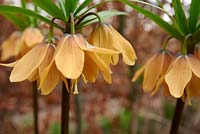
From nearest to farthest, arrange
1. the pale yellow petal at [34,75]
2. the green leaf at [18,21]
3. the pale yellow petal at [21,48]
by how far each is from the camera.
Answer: the pale yellow petal at [34,75]
the green leaf at [18,21]
the pale yellow petal at [21,48]

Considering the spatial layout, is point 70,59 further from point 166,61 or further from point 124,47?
point 166,61

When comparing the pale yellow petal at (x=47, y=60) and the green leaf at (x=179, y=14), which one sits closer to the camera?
the pale yellow petal at (x=47, y=60)

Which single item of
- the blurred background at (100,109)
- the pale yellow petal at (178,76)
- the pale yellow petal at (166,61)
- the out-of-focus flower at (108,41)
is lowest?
Answer: the blurred background at (100,109)

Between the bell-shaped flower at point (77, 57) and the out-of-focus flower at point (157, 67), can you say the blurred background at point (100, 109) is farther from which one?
the bell-shaped flower at point (77, 57)

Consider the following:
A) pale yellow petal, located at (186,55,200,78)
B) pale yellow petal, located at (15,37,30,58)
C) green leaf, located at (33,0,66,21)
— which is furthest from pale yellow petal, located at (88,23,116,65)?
pale yellow petal, located at (15,37,30,58)

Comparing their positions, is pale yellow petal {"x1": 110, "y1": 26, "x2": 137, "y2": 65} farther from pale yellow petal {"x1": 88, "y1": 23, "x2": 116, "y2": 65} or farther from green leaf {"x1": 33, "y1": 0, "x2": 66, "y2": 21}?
green leaf {"x1": 33, "y1": 0, "x2": 66, "y2": 21}

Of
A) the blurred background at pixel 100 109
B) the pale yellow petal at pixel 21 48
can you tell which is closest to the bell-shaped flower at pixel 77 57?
the pale yellow petal at pixel 21 48
